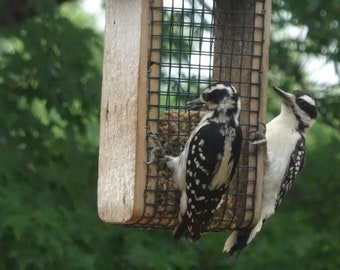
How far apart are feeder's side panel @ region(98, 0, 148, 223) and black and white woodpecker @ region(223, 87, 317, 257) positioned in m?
0.82

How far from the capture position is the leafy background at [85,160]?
10938 millimetres

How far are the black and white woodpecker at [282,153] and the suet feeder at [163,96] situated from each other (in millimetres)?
147

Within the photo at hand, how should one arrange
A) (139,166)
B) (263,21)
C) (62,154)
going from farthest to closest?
1. (62,154)
2. (263,21)
3. (139,166)

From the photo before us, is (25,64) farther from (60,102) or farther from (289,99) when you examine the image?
(289,99)

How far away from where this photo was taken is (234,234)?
8078 mm

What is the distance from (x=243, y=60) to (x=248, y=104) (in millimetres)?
230

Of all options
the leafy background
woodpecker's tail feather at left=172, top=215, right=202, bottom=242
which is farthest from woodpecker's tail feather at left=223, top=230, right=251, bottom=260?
the leafy background

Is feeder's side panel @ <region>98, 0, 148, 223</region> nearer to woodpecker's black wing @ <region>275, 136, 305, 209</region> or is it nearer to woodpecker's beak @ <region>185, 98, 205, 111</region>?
woodpecker's beak @ <region>185, 98, 205, 111</region>

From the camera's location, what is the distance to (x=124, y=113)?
7422 mm

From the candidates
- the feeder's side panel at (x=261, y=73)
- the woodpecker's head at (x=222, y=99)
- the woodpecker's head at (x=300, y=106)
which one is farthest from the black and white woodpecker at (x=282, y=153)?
the woodpecker's head at (x=222, y=99)

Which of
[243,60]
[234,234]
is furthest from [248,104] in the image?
[234,234]

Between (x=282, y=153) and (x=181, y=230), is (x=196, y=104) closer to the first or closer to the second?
(x=181, y=230)

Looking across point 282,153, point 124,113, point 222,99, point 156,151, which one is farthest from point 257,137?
point 124,113

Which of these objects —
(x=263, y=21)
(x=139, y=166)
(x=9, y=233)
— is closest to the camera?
(x=139, y=166)
